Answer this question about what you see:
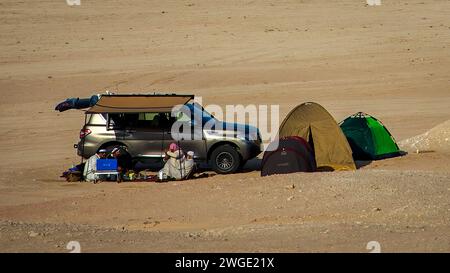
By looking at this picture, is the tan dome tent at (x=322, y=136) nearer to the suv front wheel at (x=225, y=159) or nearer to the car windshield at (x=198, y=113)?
the suv front wheel at (x=225, y=159)

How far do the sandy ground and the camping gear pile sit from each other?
66 cm

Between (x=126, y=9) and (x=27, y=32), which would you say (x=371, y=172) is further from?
(x=126, y=9)

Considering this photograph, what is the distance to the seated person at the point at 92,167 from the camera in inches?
842

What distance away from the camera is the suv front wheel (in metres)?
21.9

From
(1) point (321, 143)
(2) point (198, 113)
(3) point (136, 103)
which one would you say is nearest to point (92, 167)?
(3) point (136, 103)

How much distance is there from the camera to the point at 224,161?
864 inches

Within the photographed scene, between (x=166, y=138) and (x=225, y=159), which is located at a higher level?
(x=166, y=138)

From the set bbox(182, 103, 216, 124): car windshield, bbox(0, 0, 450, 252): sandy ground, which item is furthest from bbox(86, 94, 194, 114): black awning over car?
bbox(0, 0, 450, 252): sandy ground

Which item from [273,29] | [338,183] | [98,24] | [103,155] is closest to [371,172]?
[338,183]

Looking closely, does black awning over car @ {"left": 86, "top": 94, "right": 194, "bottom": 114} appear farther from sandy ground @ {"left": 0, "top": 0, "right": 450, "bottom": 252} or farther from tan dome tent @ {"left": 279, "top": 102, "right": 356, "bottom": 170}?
tan dome tent @ {"left": 279, "top": 102, "right": 356, "bottom": 170}

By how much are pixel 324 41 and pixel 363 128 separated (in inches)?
805

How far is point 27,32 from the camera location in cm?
4559

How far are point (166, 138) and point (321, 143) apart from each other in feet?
11.3

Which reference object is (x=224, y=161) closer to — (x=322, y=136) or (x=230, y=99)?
(x=322, y=136)
